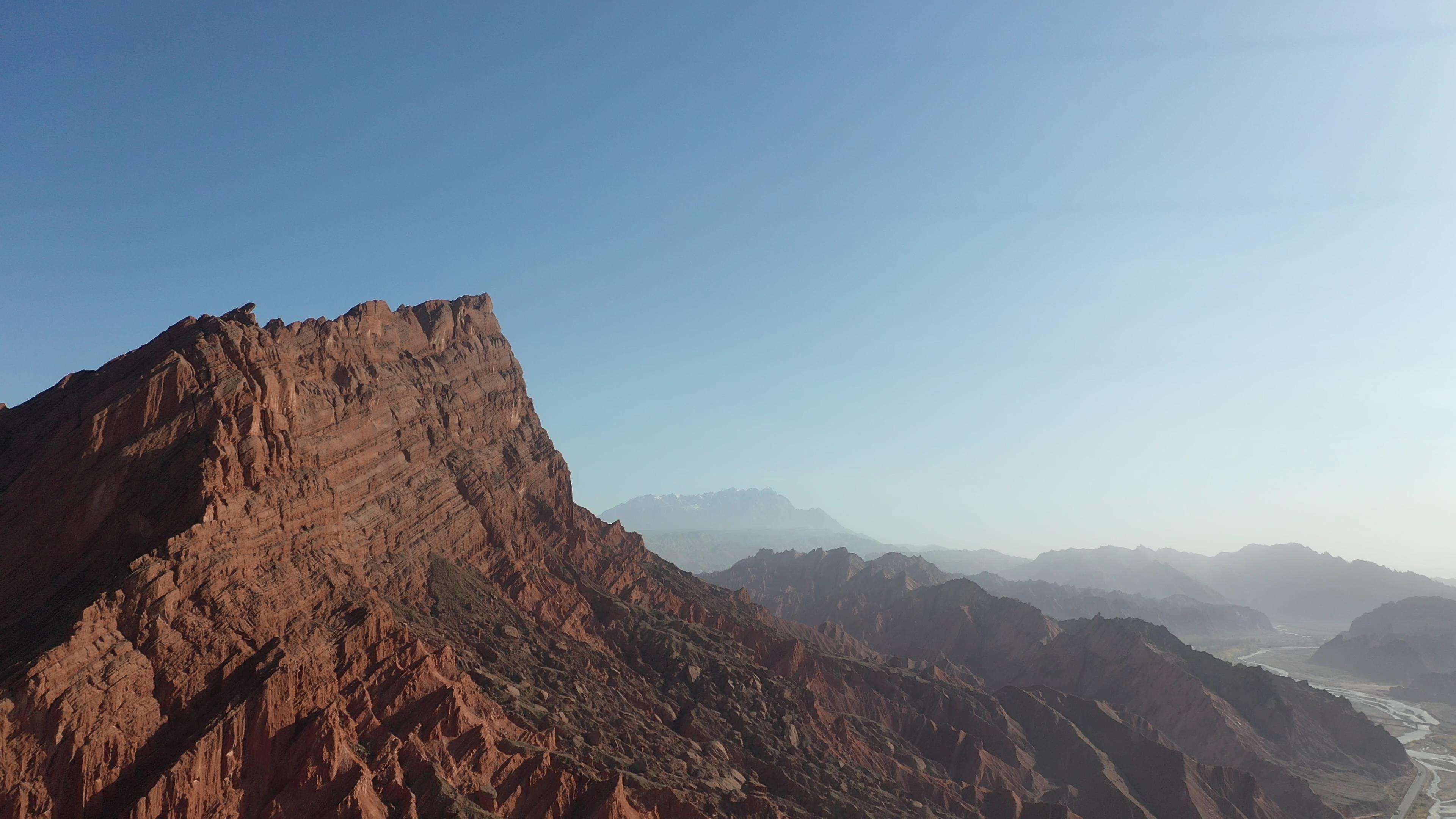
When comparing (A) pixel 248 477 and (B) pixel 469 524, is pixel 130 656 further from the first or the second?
(B) pixel 469 524

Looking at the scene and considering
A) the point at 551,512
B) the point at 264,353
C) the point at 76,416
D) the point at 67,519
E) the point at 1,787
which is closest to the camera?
the point at 1,787

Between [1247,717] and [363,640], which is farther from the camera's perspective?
[1247,717]

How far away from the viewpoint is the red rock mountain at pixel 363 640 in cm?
4591

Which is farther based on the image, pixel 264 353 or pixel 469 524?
pixel 469 524

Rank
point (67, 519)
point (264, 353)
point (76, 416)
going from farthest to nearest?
point (264, 353) → point (76, 416) → point (67, 519)

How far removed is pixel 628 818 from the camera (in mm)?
57656

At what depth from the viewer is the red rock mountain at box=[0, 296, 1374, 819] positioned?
45906 millimetres

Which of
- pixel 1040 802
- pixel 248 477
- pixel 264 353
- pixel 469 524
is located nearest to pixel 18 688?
→ pixel 248 477

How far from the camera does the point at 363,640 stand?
196 ft

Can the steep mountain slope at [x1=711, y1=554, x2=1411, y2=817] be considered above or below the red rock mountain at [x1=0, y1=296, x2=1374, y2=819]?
below

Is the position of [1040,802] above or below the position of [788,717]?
below

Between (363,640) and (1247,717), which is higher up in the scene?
(363,640)

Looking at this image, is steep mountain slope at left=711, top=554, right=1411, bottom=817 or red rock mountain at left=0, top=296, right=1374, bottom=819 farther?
steep mountain slope at left=711, top=554, right=1411, bottom=817

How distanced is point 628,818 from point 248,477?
126 ft
